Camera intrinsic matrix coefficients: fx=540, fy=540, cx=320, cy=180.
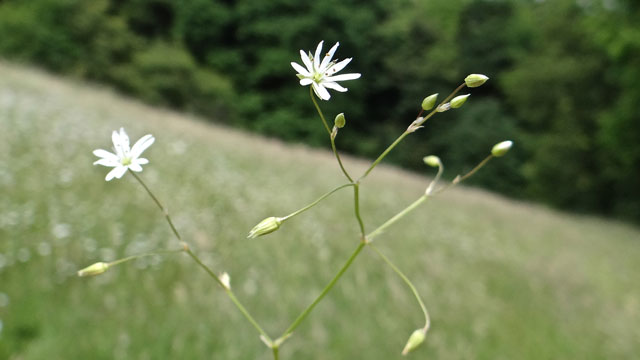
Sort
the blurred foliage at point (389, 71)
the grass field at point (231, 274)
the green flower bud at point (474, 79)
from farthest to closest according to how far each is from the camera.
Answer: the blurred foliage at point (389, 71) → the grass field at point (231, 274) → the green flower bud at point (474, 79)

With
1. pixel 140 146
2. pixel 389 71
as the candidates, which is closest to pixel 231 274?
pixel 140 146

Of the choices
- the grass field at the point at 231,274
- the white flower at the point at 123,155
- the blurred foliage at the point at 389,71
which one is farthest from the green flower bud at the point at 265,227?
the blurred foliage at the point at 389,71

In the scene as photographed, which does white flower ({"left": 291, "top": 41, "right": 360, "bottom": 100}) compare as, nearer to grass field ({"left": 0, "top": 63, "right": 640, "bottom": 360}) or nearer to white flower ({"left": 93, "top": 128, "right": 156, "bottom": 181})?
white flower ({"left": 93, "top": 128, "right": 156, "bottom": 181})

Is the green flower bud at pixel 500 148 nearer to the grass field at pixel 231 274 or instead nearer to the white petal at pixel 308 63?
the white petal at pixel 308 63

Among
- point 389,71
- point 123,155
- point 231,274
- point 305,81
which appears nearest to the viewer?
point 305,81

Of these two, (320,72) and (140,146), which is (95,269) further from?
(320,72)

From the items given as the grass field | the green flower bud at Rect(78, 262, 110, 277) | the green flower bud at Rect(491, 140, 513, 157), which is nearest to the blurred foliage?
the grass field
